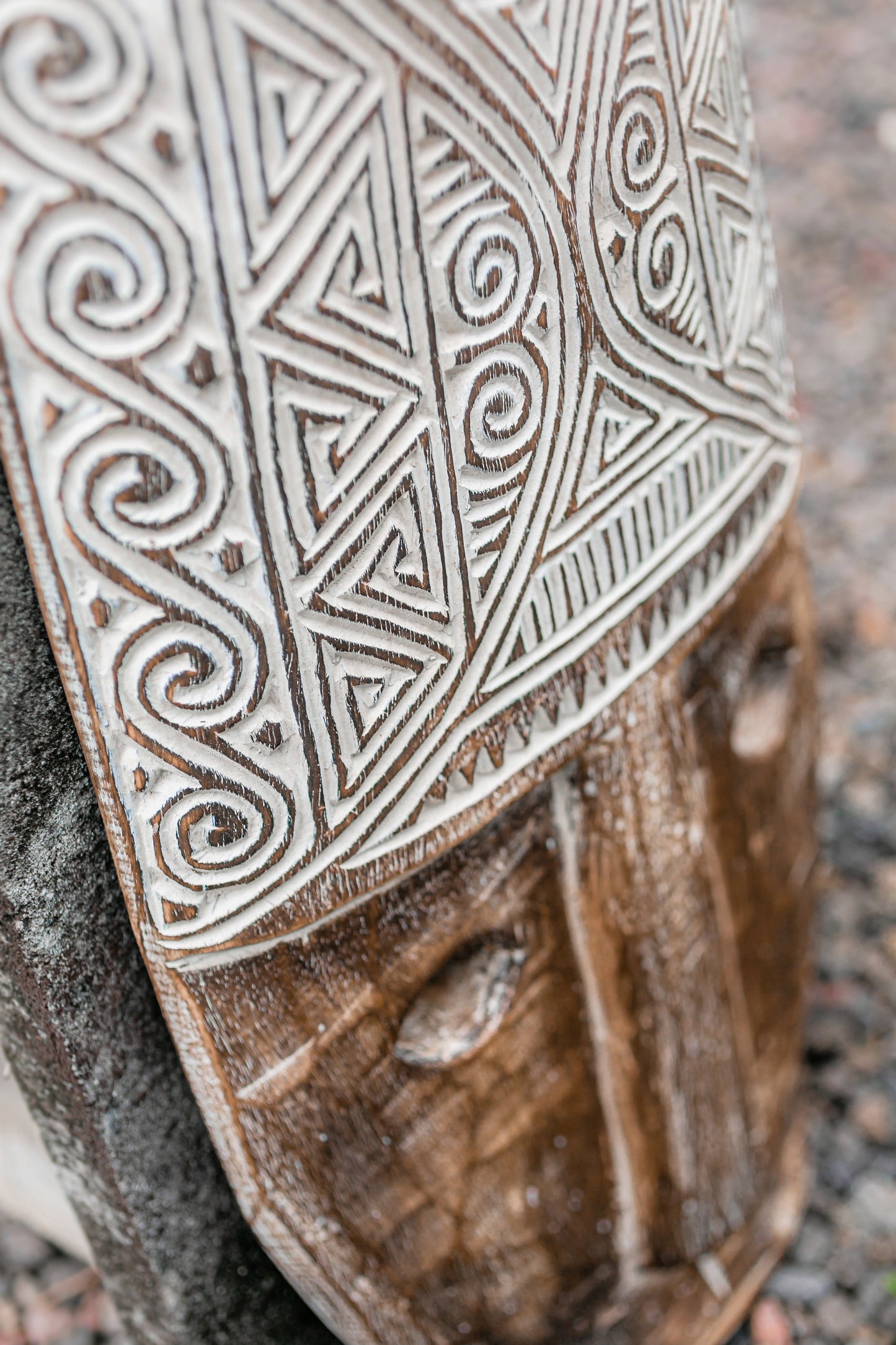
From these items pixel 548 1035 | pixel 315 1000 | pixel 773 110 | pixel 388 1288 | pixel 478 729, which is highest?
pixel 773 110

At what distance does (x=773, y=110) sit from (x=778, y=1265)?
3098 mm

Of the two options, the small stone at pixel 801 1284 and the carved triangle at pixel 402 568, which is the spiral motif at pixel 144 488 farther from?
the small stone at pixel 801 1284

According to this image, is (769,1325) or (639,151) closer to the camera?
(639,151)

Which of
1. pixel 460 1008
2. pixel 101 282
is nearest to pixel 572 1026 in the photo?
pixel 460 1008

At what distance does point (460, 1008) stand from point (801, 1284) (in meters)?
0.72

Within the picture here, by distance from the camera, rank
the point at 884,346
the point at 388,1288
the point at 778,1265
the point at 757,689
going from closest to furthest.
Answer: the point at 388,1288 < the point at 757,689 < the point at 778,1265 < the point at 884,346

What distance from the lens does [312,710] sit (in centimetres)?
67

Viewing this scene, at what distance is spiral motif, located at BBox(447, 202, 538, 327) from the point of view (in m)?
0.62

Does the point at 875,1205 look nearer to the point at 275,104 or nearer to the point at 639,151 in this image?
the point at 639,151

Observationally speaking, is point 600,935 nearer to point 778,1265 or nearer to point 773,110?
point 778,1265

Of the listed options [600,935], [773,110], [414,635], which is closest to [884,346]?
[773,110]

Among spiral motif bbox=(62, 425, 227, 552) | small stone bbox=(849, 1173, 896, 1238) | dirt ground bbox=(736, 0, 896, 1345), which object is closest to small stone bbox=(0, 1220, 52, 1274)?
dirt ground bbox=(736, 0, 896, 1345)

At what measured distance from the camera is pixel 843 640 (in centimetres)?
203

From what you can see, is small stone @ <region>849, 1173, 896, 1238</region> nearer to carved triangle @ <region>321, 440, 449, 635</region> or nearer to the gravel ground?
the gravel ground
